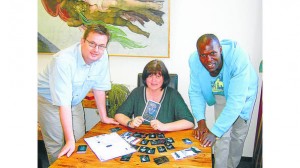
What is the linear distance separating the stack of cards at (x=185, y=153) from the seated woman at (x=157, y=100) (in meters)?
0.43

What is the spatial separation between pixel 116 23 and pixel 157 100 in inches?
34.6

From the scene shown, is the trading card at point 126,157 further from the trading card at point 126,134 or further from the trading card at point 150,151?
the trading card at point 126,134

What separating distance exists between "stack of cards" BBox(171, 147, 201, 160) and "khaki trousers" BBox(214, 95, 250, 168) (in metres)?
0.54

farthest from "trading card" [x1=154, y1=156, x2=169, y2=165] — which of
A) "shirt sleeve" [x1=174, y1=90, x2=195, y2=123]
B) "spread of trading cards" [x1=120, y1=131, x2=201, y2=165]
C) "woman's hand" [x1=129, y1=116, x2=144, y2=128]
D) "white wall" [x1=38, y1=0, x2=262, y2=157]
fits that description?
"white wall" [x1=38, y1=0, x2=262, y2=157]

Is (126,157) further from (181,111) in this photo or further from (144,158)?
(181,111)

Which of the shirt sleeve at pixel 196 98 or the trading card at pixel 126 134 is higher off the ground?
the shirt sleeve at pixel 196 98

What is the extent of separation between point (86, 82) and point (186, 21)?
0.94 m

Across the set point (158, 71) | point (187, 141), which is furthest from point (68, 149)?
point (158, 71)

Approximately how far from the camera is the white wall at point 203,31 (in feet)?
6.67

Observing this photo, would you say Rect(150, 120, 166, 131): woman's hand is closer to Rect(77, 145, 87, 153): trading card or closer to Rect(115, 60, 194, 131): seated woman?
Rect(115, 60, 194, 131): seated woman

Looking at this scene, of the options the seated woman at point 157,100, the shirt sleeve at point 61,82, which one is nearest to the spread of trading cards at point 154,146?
the seated woman at point 157,100

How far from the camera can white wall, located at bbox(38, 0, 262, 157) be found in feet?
6.67

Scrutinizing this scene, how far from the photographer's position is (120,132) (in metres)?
1.62
